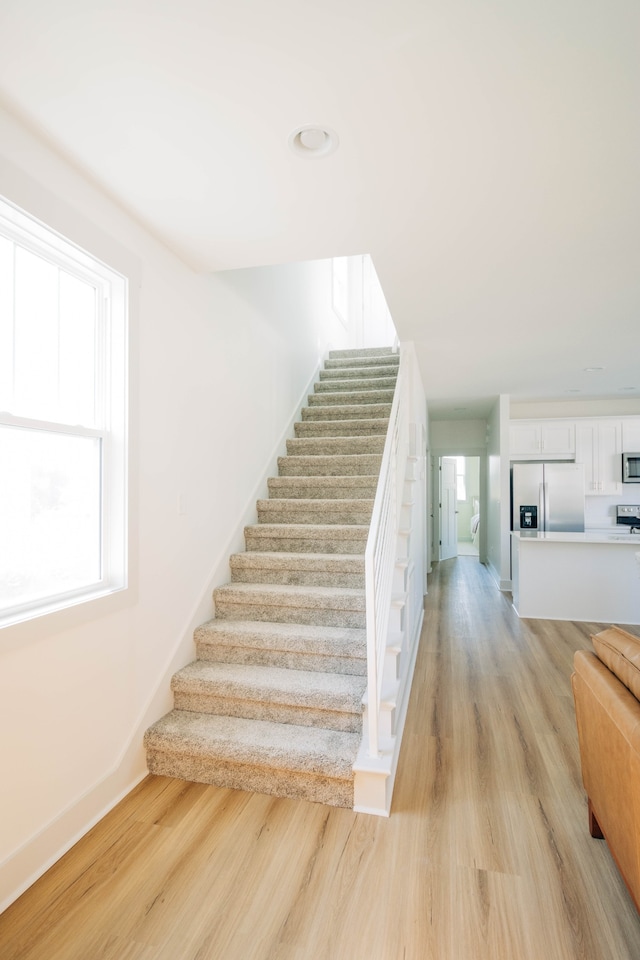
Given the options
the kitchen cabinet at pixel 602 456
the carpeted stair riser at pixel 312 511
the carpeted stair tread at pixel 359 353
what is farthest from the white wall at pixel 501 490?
the carpeted stair riser at pixel 312 511

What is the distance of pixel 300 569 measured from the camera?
126 inches

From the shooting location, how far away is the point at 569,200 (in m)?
1.99

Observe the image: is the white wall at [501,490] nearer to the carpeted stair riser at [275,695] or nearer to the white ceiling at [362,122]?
the white ceiling at [362,122]

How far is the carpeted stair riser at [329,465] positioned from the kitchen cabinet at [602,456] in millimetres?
3702

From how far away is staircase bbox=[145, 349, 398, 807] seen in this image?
218cm

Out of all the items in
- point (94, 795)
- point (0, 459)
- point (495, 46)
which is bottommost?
point (94, 795)

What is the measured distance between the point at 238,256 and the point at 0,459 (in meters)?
1.56

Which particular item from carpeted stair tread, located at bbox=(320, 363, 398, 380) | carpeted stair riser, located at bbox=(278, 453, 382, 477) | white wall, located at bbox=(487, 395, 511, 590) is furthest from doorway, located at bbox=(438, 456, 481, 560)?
carpeted stair riser, located at bbox=(278, 453, 382, 477)

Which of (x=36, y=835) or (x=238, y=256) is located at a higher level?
(x=238, y=256)

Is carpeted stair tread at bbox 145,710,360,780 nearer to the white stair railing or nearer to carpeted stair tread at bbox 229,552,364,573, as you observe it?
the white stair railing

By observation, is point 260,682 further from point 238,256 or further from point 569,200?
point 569,200

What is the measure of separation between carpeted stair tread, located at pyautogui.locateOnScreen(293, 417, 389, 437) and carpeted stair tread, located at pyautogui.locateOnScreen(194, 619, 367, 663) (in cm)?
218

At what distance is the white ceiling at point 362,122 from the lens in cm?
122

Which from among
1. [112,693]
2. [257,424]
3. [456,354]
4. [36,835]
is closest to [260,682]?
[112,693]
